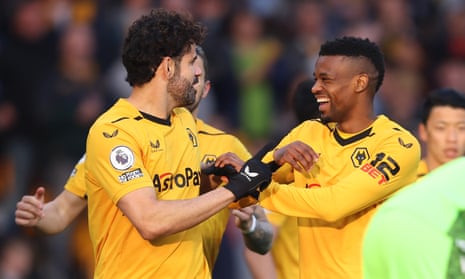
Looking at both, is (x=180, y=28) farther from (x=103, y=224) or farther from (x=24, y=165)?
(x=24, y=165)

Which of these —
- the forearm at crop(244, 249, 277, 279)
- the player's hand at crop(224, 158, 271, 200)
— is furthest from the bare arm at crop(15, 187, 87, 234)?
the forearm at crop(244, 249, 277, 279)

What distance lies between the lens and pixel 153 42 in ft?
20.6

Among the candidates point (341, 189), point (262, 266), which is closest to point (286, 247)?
point (262, 266)

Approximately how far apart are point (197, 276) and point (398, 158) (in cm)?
128

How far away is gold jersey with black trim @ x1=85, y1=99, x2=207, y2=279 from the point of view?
6047mm

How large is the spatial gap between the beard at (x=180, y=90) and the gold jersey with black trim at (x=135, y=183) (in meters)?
0.14

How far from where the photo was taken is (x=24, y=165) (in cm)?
1173

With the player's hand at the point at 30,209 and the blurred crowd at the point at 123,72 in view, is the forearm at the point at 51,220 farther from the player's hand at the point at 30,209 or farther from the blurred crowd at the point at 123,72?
the blurred crowd at the point at 123,72

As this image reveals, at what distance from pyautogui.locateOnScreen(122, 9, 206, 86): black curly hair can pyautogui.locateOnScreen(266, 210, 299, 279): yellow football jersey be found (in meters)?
1.92

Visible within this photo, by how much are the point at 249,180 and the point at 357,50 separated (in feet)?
3.57

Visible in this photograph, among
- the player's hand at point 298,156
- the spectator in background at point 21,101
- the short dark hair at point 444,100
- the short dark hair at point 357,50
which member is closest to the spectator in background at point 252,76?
the spectator in background at point 21,101

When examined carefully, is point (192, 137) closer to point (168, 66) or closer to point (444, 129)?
point (168, 66)

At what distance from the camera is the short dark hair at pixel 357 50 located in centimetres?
657

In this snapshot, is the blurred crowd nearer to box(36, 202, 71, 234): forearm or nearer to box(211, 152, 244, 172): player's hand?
box(36, 202, 71, 234): forearm
